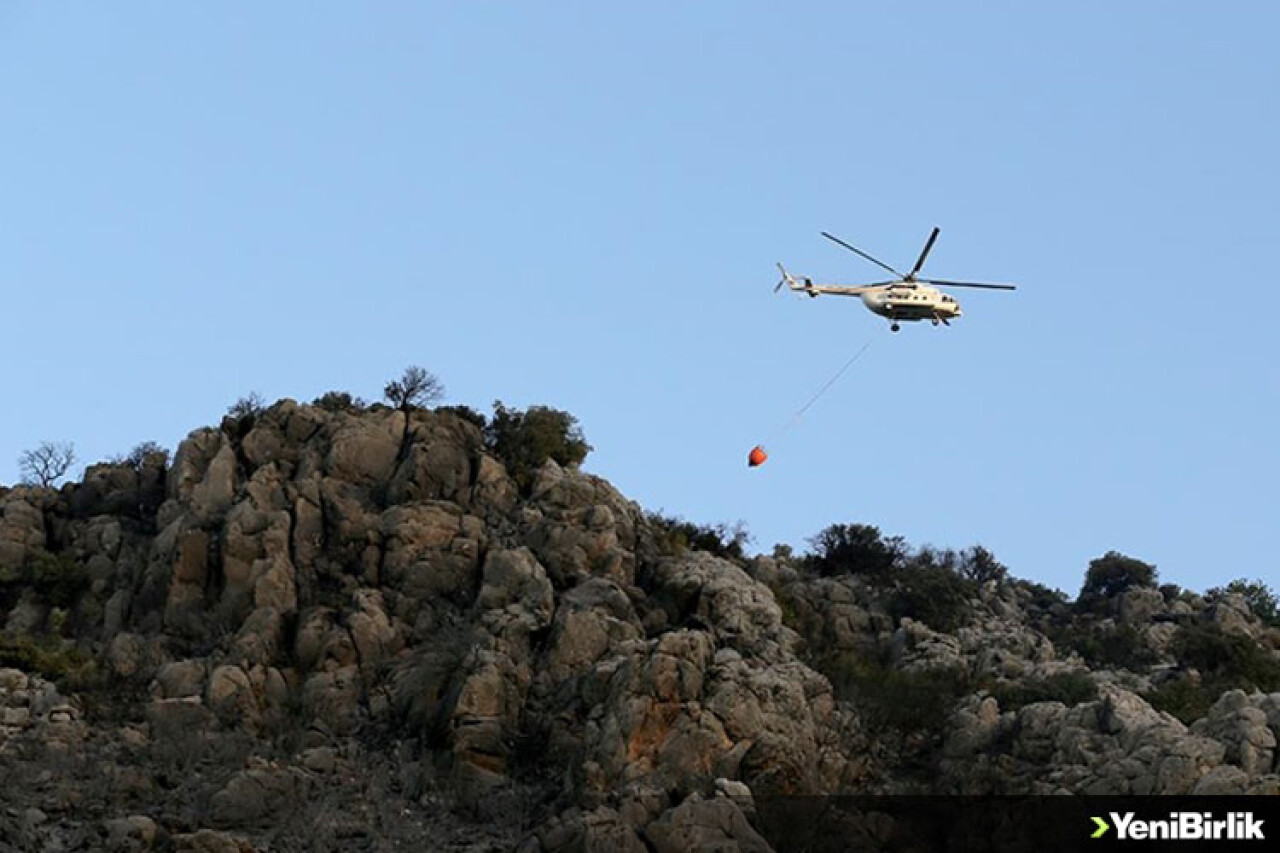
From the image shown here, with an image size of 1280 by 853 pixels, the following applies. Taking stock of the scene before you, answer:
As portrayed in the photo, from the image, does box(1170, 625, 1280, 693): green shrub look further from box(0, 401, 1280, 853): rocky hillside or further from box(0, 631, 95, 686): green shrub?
box(0, 631, 95, 686): green shrub

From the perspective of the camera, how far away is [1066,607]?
142 meters

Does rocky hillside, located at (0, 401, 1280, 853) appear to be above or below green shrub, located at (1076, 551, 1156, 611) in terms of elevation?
below

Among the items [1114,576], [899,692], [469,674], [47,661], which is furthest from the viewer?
[1114,576]

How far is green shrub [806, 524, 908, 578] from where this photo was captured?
135 meters

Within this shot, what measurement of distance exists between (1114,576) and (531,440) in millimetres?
44591

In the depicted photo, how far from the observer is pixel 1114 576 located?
151125mm

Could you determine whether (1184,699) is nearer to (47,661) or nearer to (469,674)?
(469,674)

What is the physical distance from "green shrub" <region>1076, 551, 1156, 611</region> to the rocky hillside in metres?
22.0

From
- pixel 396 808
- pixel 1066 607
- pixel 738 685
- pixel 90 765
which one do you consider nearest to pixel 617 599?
pixel 738 685

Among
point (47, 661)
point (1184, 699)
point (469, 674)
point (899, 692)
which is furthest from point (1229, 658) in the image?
point (47, 661)

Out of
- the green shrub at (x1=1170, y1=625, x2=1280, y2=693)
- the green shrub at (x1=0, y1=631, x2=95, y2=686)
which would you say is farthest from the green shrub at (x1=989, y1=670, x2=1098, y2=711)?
the green shrub at (x1=0, y1=631, x2=95, y2=686)

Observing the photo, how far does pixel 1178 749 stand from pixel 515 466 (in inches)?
1402

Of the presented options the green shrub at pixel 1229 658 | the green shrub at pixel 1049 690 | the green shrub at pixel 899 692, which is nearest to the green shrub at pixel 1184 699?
the green shrub at pixel 1049 690

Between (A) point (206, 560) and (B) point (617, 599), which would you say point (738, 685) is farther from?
(A) point (206, 560)
